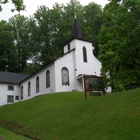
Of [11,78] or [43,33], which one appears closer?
[11,78]

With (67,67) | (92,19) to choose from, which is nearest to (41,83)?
(67,67)

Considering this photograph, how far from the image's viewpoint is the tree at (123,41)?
53.4 ft

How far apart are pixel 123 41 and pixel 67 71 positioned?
1960 centimetres

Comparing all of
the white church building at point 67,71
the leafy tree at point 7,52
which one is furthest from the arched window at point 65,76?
the leafy tree at point 7,52

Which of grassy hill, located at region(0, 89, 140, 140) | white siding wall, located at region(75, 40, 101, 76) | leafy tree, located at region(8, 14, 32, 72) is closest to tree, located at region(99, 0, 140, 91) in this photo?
grassy hill, located at region(0, 89, 140, 140)

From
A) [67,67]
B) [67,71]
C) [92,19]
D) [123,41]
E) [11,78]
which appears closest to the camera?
[123,41]

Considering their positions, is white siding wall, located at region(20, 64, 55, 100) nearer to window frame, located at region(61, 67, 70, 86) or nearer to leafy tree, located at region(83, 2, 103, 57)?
window frame, located at region(61, 67, 70, 86)

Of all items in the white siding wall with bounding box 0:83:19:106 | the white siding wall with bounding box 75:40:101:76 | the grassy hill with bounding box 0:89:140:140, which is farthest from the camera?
the white siding wall with bounding box 0:83:19:106

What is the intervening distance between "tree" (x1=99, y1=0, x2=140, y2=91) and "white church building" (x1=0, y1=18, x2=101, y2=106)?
52.2 feet

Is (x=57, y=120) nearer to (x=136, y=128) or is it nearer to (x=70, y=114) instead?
(x=70, y=114)

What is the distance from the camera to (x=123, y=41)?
1653 cm

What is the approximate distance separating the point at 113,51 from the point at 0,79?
104 feet

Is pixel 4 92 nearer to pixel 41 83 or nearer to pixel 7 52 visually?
pixel 41 83

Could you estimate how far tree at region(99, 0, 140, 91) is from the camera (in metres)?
16.3
